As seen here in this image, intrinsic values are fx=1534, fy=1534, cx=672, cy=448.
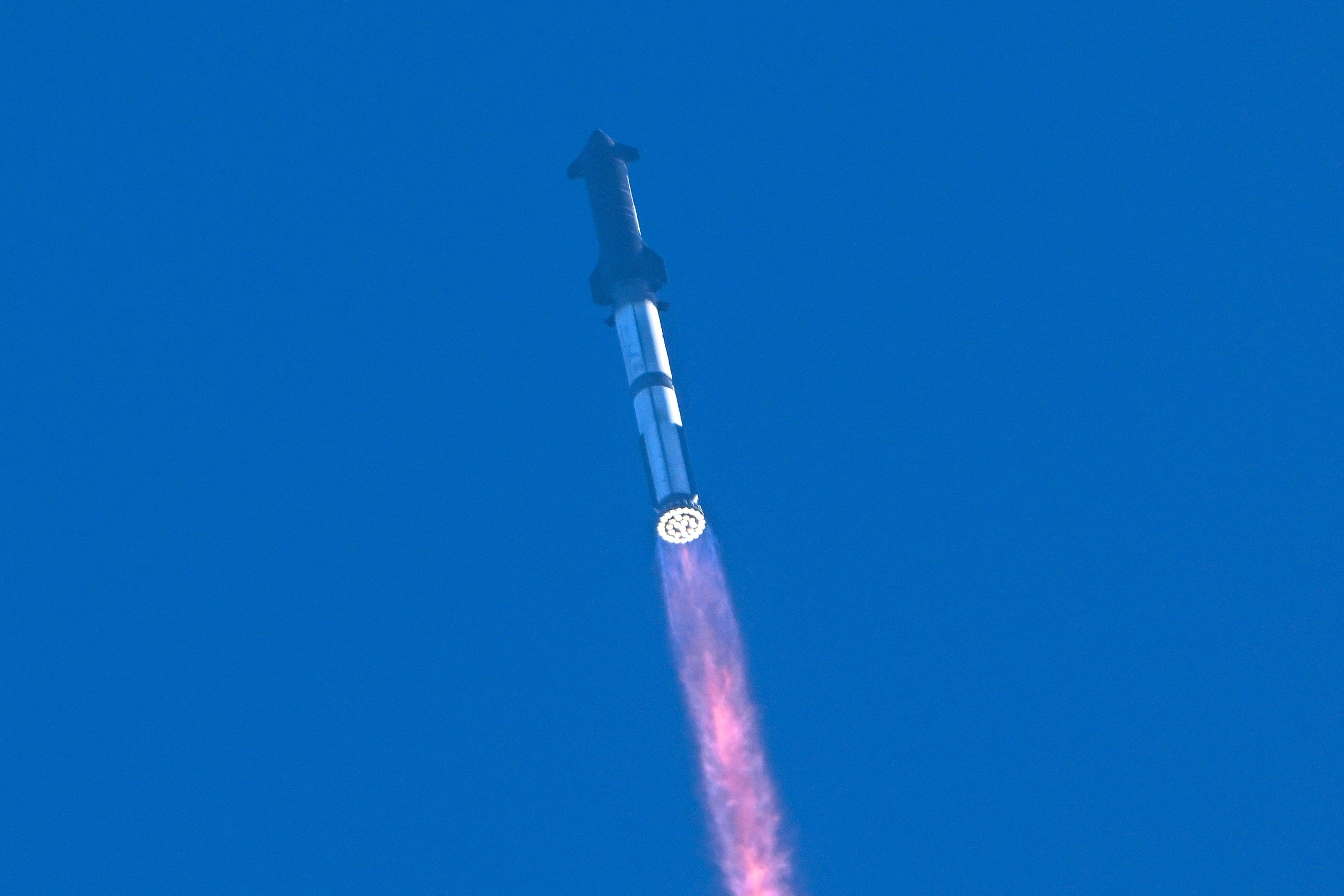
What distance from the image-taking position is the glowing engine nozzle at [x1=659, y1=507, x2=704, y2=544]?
52875mm

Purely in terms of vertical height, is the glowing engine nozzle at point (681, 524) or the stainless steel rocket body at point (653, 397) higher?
the stainless steel rocket body at point (653, 397)

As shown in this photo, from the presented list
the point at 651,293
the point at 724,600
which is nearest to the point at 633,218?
the point at 651,293

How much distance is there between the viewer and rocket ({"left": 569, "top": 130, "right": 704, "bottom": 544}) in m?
53.2

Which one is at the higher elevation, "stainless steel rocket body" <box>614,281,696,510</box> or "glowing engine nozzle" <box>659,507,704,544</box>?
"stainless steel rocket body" <box>614,281,696,510</box>

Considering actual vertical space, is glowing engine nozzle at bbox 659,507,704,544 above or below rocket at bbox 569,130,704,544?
below

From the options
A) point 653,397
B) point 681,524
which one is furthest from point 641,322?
point 681,524

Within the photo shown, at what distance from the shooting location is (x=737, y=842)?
2251 inches

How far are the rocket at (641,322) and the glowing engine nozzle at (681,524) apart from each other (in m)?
0.03

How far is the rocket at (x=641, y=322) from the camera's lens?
174 feet

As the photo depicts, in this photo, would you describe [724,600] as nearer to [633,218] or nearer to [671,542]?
[671,542]

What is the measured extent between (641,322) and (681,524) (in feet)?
28.9

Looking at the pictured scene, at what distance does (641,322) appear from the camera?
189ft

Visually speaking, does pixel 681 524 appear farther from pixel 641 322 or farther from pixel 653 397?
pixel 641 322

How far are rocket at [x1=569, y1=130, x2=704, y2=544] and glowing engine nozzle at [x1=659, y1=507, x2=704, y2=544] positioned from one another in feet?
0.09
